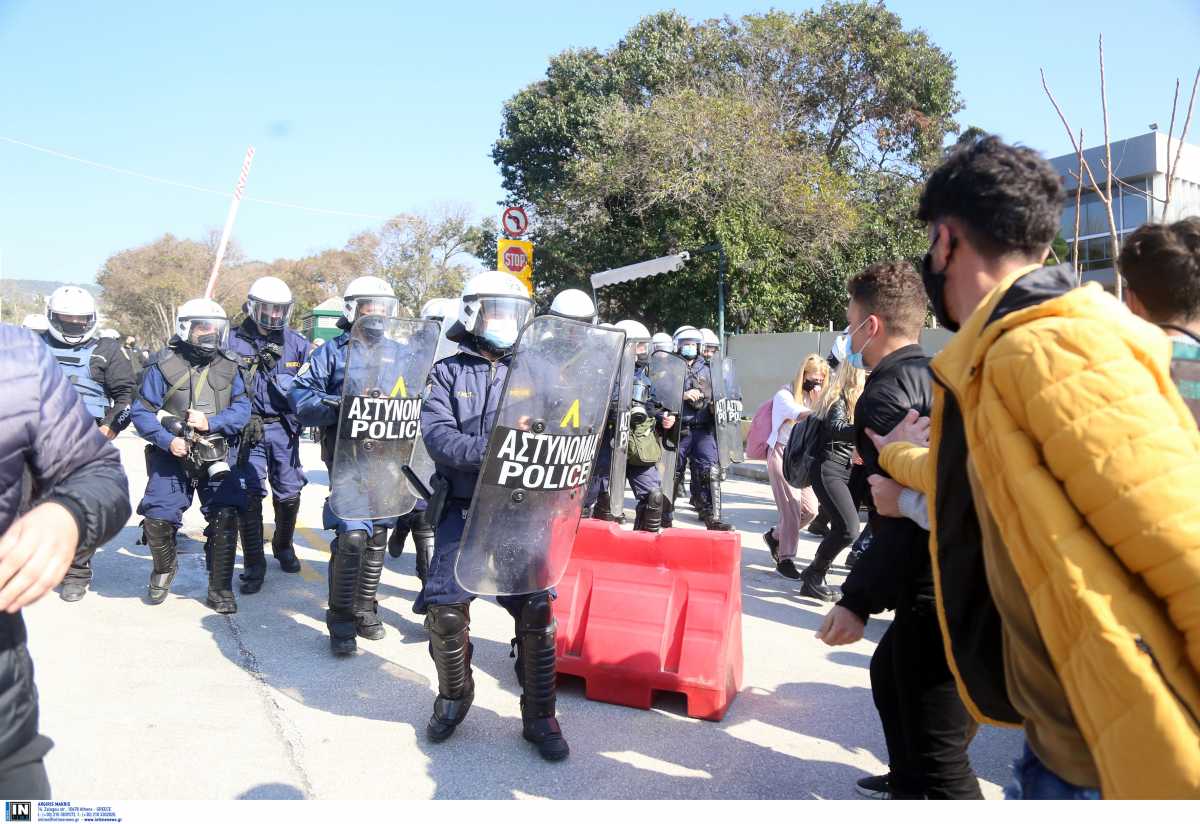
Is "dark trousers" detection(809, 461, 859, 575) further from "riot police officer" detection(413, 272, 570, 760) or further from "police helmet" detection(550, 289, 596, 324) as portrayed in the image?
"riot police officer" detection(413, 272, 570, 760)

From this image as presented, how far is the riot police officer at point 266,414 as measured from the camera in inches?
219

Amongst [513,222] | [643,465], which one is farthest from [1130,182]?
[643,465]

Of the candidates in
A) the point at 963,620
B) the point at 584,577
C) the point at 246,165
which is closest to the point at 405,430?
the point at 584,577

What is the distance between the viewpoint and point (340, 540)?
4.54 meters

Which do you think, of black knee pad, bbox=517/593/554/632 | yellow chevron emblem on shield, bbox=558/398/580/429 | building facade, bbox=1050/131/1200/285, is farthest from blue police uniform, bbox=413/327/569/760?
building facade, bbox=1050/131/1200/285

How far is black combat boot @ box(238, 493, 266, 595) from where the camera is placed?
5605 mm

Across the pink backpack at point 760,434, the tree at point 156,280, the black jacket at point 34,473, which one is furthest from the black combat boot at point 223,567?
the tree at point 156,280

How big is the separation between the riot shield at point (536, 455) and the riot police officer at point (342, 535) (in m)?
1.55

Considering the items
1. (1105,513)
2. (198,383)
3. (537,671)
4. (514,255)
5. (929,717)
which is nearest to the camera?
(1105,513)

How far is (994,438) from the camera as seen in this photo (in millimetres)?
1305

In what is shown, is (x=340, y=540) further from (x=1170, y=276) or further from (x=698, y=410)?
(x=698, y=410)

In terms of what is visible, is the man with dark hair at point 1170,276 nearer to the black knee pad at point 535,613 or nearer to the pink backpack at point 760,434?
the black knee pad at point 535,613

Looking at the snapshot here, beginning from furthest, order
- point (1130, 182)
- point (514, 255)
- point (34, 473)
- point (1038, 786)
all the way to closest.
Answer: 1. point (1130, 182)
2. point (514, 255)
3. point (34, 473)
4. point (1038, 786)

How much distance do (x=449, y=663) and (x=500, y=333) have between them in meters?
1.35
